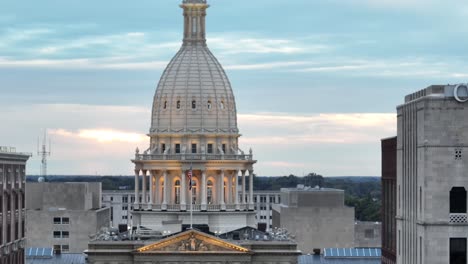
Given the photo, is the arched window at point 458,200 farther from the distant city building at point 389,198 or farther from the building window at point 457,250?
the distant city building at point 389,198

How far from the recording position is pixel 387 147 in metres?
189

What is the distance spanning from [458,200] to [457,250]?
3347mm

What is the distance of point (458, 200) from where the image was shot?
123500 mm

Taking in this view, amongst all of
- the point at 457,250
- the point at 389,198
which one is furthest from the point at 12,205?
the point at 457,250

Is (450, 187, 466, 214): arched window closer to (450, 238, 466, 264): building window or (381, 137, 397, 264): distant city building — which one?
(450, 238, 466, 264): building window

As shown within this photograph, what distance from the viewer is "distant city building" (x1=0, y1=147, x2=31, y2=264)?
583 ft

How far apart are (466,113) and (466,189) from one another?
5.06 meters

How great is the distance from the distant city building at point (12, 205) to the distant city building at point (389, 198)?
1457 inches

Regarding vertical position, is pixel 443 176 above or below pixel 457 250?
above

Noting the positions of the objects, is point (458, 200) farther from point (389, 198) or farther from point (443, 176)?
point (389, 198)

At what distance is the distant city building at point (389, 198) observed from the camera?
17588 centimetres

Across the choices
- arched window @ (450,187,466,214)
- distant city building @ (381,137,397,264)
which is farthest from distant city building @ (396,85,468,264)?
distant city building @ (381,137,397,264)

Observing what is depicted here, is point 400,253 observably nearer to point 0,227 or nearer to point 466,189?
point 466,189

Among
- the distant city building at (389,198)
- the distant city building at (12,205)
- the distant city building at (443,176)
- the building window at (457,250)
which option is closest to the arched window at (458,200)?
the distant city building at (443,176)
